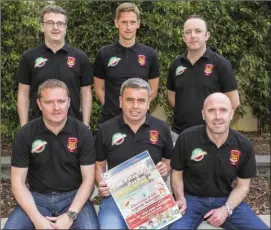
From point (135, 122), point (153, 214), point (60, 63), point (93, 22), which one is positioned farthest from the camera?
point (93, 22)

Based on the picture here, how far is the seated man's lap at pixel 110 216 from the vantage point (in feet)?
12.0

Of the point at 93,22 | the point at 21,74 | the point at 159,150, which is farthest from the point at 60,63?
the point at 93,22

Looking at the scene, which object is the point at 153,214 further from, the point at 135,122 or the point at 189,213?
the point at 135,122

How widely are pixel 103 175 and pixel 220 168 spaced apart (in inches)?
38.1

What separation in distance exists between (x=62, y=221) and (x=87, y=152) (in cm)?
60

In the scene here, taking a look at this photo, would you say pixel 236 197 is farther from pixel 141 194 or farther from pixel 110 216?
pixel 110 216

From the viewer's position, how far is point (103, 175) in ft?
12.4

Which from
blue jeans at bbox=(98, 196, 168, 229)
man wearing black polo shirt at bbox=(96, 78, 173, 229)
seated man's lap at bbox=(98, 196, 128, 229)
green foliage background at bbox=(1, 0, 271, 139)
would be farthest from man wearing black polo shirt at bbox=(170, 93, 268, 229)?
green foliage background at bbox=(1, 0, 271, 139)

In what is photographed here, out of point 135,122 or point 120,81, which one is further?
point 120,81

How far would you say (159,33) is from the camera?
23.0ft

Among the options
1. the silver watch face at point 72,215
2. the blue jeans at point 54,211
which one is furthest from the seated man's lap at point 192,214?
the silver watch face at point 72,215

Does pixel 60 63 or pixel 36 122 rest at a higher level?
pixel 60 63

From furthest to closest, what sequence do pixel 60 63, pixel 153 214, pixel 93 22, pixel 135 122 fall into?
1. pixel 93 22
2. pixel 60 63
3. pixel 135 122
4. pixel 153 214

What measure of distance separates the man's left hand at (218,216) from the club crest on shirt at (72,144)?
1.22 metres
